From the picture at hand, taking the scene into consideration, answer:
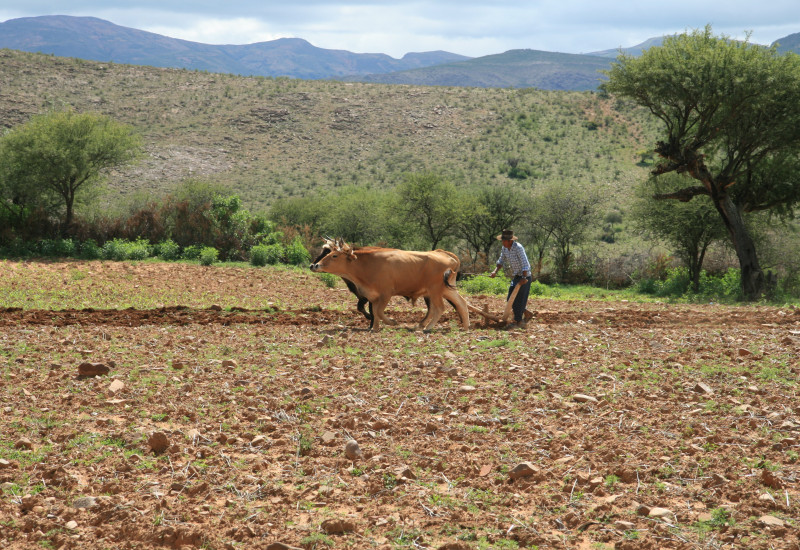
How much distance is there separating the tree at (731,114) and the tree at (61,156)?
862 inches

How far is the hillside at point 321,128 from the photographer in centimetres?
6116

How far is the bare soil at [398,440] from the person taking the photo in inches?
205

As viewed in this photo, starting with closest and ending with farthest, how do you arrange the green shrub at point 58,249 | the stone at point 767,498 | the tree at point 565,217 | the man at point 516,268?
the stone at point 767,498, the man at point 516,268, the green shrub at point 58,249, the tree at point 565,217

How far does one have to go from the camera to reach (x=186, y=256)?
28250 mm

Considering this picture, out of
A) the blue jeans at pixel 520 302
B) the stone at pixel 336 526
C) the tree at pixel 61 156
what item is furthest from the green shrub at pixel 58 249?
the stone at pixel 336 526

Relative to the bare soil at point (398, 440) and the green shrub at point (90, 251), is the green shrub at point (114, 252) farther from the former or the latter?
the bare soil at point (398, 440)

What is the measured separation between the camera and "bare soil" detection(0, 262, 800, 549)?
521cm

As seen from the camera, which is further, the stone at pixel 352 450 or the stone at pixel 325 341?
the stone at pixel 325 341

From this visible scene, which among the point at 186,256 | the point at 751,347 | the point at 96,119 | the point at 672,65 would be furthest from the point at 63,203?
the point at 751,347

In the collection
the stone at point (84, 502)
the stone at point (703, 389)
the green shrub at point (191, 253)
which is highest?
the stone at point (703, 389)

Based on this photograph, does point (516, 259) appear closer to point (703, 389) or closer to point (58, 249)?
point (703, 389)

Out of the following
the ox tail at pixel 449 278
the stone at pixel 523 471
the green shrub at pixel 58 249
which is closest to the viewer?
the stone at pixel 523 471

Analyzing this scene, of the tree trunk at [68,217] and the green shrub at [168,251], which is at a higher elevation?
the tree trunk at [68,217]

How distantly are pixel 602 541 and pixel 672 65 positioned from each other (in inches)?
875
